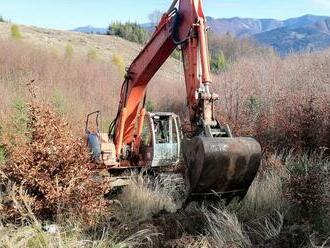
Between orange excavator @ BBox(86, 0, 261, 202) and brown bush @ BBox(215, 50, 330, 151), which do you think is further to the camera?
brown bush @ BBox(215, 50, 330, 151)

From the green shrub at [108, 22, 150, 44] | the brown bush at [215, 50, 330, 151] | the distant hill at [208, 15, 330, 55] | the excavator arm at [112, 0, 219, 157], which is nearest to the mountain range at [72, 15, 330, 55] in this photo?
the distant hill at [208, 15, 330, 55]

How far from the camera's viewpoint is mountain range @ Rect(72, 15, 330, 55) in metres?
41.0

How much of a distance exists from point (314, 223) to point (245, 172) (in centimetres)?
127

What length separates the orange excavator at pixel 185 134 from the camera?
20.5 feet

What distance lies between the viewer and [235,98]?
17.2 metres

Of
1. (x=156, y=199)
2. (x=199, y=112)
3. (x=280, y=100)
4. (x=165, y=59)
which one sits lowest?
(x=156, y=199)

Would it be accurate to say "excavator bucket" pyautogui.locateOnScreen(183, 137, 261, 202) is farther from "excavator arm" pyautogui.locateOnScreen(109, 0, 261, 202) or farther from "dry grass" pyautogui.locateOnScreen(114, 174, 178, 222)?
"dry grass" pyautogui.locateOnScreen(114, 174, 178, 222)

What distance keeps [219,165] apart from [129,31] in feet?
162

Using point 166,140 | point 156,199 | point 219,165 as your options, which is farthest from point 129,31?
point 219,165

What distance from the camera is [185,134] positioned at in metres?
8.56

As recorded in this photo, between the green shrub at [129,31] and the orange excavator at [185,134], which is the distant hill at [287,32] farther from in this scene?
the green shrub at [129,31]

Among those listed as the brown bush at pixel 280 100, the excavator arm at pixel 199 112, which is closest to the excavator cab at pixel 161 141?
the excavator arm at pixel 199 112

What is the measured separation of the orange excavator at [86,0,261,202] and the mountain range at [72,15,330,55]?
70cm

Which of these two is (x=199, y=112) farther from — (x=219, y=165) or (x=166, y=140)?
(x=166, y=140)
